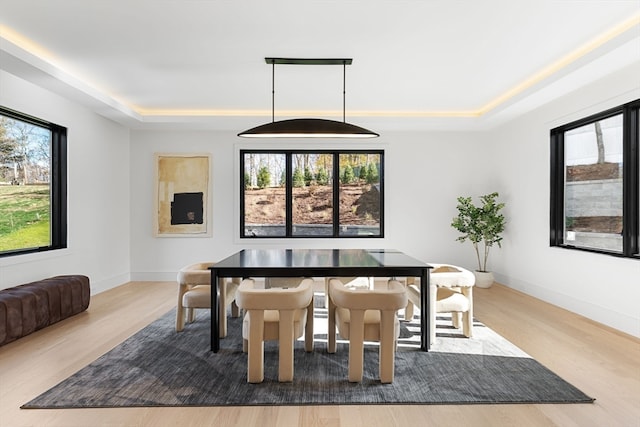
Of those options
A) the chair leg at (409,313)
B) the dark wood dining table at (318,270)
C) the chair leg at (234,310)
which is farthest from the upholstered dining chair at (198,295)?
the chair leg at (409,313)

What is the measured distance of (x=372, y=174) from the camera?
651 centimetres

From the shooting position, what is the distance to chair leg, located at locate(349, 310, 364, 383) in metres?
2.63

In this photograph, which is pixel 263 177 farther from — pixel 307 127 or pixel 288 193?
A: pixel 307 127

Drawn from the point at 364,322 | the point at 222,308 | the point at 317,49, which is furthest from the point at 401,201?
the point at 364,322

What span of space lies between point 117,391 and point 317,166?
4.65 meters

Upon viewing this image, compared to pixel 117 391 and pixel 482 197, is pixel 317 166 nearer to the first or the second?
pixel 482 197

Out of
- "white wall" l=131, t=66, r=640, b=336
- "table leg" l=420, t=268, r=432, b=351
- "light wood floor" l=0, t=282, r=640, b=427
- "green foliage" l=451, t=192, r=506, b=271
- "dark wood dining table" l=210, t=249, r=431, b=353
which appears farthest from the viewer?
"white wall" l=131, t=66, r=640, b=336

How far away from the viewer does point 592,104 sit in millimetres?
4164

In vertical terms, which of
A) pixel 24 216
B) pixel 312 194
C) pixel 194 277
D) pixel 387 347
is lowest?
pixel 387 347

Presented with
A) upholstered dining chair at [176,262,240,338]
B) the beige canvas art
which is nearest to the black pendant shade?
upholstered dining chair at [176,262,240,338]

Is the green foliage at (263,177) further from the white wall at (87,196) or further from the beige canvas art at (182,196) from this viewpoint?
the white wall at (87,196)

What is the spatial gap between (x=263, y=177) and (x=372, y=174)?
73.7 inches

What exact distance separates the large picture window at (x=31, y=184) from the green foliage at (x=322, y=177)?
11.9 ft

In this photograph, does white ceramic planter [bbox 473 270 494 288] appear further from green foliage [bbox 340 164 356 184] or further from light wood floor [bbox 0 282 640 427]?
green foliage [bbox 340 164 356 184]
